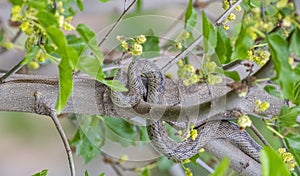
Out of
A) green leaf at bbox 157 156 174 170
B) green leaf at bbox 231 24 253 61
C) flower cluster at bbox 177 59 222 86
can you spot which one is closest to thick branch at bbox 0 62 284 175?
flower cluster at bbox 177 59 222 86

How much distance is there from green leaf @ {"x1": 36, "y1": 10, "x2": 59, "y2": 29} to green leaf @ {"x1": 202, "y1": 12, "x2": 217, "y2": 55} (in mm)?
154

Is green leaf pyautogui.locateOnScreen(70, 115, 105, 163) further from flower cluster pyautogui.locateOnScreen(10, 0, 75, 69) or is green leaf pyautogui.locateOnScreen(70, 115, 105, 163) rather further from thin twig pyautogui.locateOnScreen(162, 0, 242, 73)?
flower cluster pyautogui.locateOnScreen(10, 0, 75, 69)

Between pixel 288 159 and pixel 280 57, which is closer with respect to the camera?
pixel 280 57

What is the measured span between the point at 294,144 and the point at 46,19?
284mm

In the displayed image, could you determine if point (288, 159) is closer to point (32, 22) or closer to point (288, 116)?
point (288, 116)

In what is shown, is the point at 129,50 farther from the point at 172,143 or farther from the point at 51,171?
the point at 51,171

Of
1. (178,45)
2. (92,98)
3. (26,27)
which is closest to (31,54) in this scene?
(26,27)

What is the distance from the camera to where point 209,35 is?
1.43 ft

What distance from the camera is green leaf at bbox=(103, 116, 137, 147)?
712mm

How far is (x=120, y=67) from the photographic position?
57 centimetres

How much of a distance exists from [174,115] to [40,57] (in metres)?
0.13

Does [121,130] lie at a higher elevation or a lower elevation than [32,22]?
lower

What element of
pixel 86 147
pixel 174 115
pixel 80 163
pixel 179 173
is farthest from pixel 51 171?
pixel 174 115

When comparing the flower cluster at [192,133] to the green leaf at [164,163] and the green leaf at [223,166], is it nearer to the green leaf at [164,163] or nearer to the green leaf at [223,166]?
the green leaf at [223,166]
